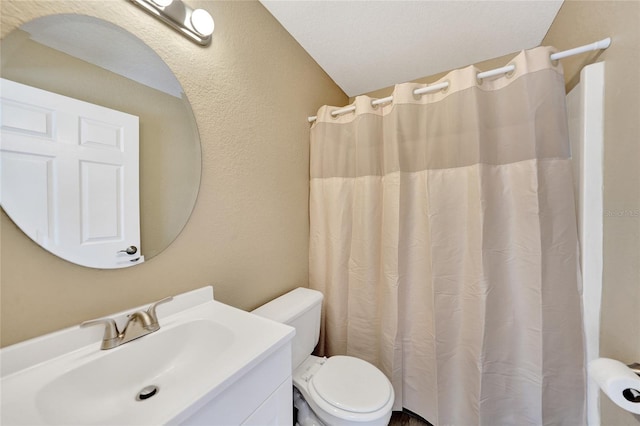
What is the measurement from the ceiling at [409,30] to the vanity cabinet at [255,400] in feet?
5.48

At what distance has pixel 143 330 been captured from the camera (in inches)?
28.5

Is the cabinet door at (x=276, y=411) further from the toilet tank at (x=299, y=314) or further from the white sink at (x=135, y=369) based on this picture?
the toilet tank at (x=299, y=314)

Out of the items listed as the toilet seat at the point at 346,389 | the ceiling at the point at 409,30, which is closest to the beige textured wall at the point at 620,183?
the ceiling at the point at 409,30

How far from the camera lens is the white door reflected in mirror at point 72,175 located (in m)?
0.56

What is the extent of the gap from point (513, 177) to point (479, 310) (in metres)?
0.69

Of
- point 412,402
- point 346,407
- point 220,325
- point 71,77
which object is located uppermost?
point 71,77

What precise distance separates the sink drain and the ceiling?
1.78 meters

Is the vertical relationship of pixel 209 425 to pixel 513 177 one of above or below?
below

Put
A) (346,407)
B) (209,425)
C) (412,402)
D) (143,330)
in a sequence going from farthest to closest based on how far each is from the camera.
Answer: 1. (412,402)
2. (346,407)
3. (143,330)
4. (209,425)

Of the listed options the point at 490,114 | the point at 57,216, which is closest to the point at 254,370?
the point at 57,216

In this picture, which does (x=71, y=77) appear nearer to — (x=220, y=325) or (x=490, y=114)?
(x=220, y=325)

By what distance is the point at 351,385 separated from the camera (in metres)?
1.07

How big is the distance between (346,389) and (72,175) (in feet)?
4.31

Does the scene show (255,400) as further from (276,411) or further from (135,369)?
(135,369)
